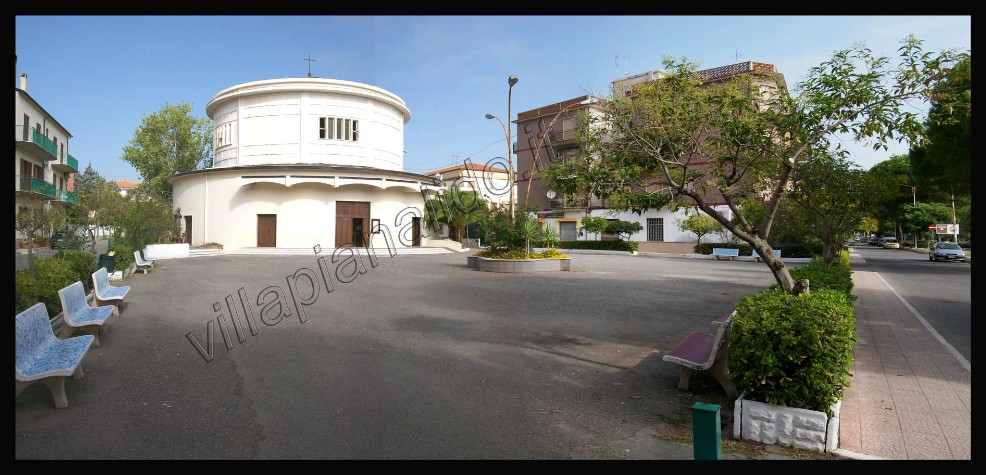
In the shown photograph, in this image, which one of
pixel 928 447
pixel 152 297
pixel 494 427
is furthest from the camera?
pixel 152 297

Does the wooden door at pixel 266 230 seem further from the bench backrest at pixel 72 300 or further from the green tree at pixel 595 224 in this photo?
the bench backrest at pixel 72 300

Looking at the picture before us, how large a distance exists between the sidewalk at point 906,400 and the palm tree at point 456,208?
29.2 meters

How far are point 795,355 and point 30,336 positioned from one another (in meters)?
6.25

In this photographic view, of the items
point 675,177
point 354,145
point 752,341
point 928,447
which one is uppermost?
point 354,145

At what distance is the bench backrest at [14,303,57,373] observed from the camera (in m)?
4.39

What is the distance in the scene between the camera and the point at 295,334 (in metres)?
7.70

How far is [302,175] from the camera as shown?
29.7m

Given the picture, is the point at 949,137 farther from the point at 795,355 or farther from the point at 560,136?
the point at 560,136

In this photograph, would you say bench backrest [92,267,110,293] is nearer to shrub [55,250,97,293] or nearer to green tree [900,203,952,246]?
shrub [55,250,97,293]

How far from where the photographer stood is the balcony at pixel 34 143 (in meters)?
31.8

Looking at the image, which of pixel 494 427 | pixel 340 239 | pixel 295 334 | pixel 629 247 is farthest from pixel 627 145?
pixel 629 247

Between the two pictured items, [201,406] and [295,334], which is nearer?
[201,406]

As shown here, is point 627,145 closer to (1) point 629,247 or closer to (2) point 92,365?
(2) point 92,365

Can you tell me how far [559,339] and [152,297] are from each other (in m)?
8.68
